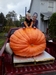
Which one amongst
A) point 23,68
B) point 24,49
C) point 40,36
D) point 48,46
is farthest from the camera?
point 48,46

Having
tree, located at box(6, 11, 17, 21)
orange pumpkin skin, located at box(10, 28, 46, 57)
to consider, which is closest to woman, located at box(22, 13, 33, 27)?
orange pumpkin skin, located at box(10, 28, 46, 57)

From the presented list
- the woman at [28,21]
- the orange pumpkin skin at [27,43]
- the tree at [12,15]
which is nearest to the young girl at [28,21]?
the woman at [28,21]

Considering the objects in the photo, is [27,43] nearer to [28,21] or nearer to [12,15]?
[28,21]

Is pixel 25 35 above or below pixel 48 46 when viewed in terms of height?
above

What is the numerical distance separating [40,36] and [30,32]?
28 centimetres

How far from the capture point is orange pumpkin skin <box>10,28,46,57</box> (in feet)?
14.5

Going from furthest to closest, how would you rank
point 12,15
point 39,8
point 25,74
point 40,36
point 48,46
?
point 12,15
point 39,8
point 48,46
point 40,36
point 25,74

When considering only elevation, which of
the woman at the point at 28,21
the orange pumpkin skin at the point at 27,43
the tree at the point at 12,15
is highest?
the woman at the point at 28,21

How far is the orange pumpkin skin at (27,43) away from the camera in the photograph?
441 centimetres

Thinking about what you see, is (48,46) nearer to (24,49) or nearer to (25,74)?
(24,49)

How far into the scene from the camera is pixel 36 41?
4.57 m

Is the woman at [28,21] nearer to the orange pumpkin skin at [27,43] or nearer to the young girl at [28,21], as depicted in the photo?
the young girl at [28,21]

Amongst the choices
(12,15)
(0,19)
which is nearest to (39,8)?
(0,19)

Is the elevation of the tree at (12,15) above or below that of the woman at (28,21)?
below
